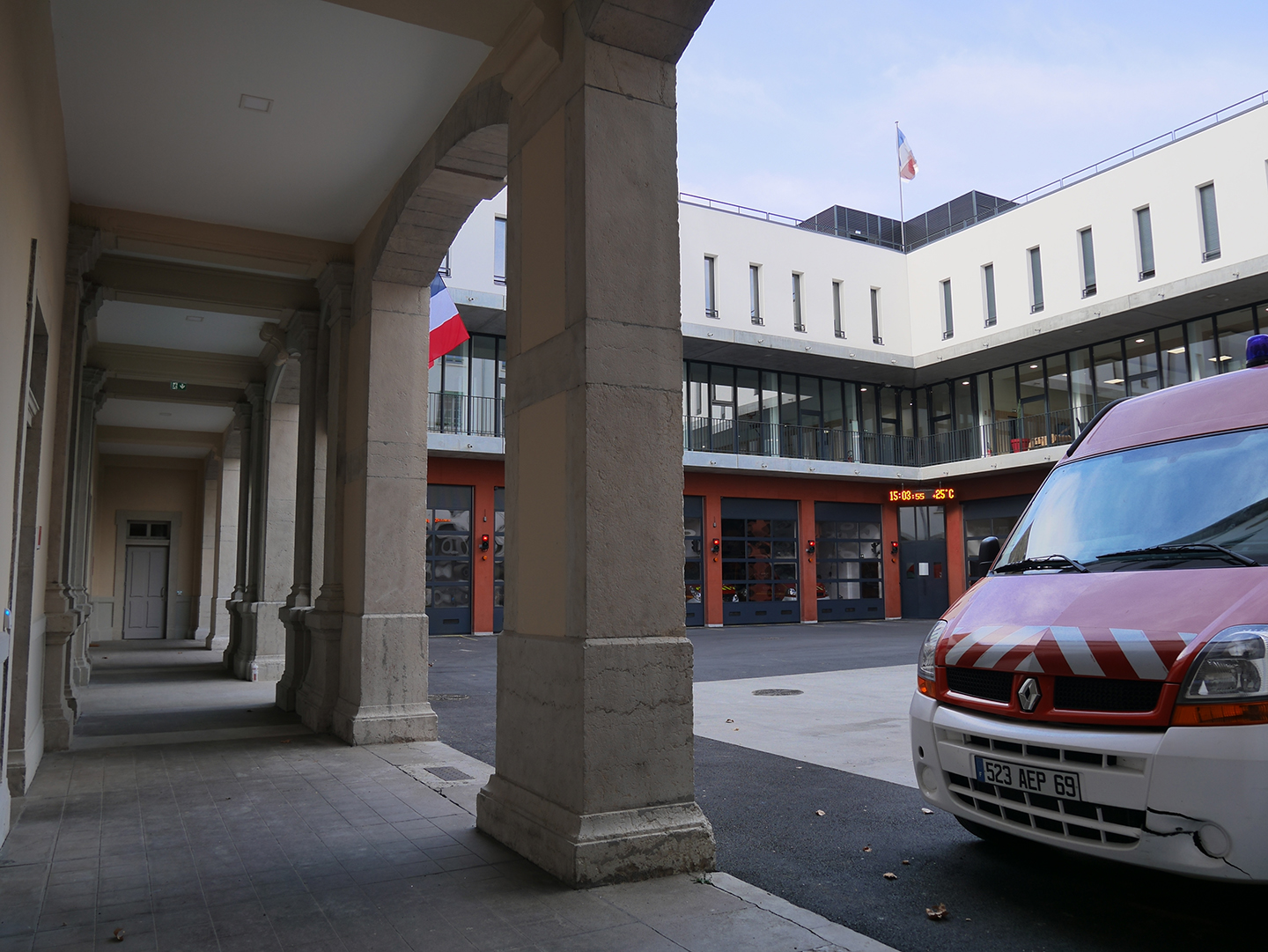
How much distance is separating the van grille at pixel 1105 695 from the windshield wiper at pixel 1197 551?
2.14 feet

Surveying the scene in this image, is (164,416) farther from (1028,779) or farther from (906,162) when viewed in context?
(906,162)

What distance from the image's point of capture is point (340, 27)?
574cm

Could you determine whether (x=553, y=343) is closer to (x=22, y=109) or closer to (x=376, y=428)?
(x=22, y=109)

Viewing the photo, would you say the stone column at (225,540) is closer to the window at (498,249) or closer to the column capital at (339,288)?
the window at (498,249)

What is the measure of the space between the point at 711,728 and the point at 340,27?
6291mm

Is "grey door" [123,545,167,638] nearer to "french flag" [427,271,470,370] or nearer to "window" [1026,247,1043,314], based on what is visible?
"french flag" [427,271,470,370]

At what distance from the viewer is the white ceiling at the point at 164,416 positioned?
16.4 m

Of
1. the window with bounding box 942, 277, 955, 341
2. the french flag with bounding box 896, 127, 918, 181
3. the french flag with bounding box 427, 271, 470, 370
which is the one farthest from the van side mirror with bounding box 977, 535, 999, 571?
the french flag with bounding box 896, 127, 918, 181

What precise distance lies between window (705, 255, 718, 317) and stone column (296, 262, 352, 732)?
1759 centimetres

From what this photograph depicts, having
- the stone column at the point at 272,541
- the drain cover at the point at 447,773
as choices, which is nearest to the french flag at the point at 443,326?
the stone column at the point at 272,541

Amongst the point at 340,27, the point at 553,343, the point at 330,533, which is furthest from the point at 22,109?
the point at 330,533

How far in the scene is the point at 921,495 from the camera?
2875cm

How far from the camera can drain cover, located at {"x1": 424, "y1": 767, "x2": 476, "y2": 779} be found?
250 inches

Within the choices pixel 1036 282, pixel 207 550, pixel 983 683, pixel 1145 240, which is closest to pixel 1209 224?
pixel 1145 240
